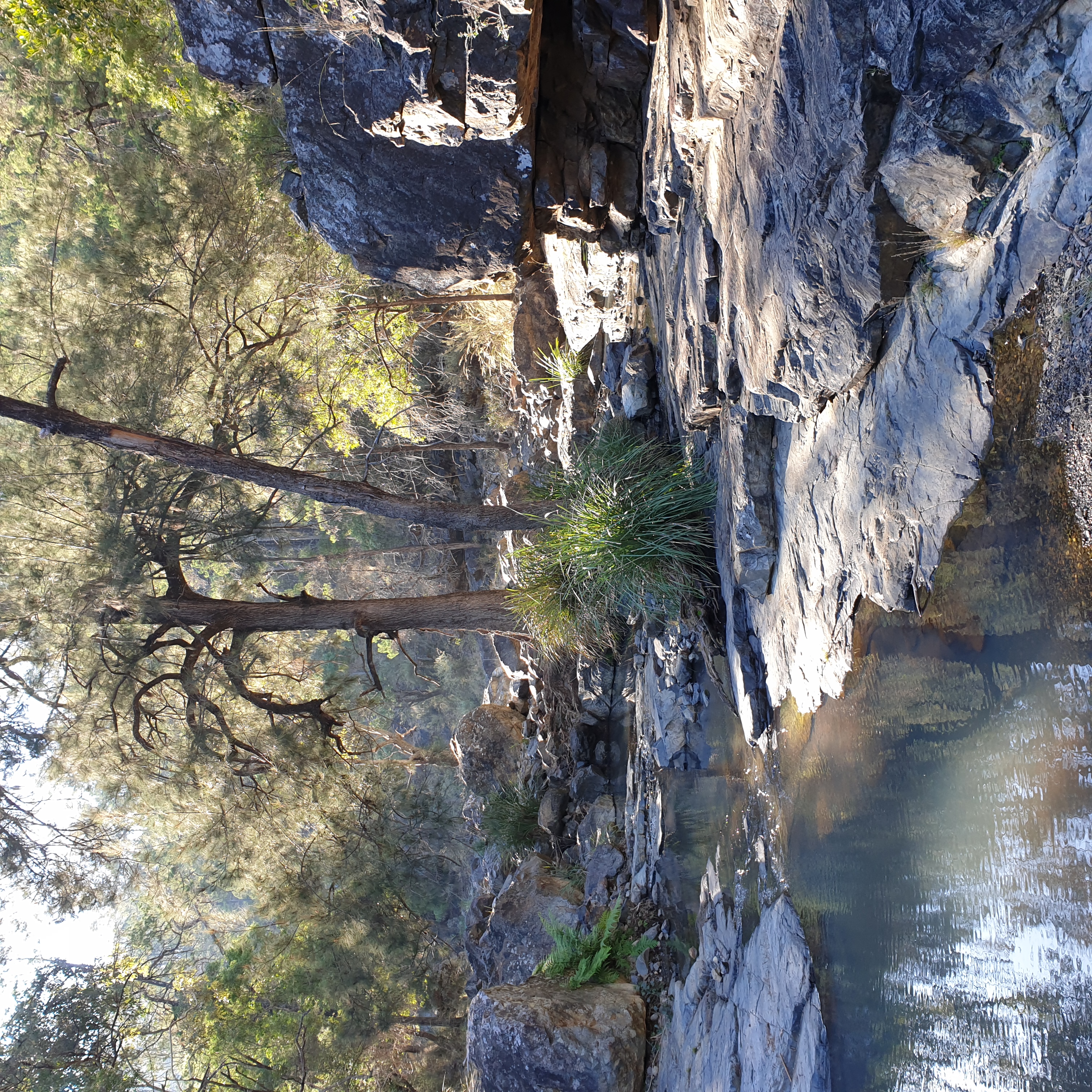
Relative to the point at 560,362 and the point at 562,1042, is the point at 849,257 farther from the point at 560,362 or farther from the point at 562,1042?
the point at 562,1042

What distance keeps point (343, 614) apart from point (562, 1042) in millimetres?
3763

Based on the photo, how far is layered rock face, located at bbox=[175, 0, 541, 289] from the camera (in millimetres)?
4754

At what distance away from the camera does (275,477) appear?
6676mm

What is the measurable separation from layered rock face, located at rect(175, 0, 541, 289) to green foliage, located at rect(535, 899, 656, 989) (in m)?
5.22

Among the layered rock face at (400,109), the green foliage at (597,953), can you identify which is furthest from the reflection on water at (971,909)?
the layered rock face at (400,109)

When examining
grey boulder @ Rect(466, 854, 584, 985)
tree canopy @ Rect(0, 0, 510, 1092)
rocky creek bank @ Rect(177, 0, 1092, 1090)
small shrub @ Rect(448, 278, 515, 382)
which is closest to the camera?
rocky creek bank @ Rect(177, 0, 1092, 1090)

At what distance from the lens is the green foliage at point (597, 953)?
214 inches

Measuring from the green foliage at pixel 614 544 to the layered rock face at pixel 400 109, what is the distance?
2.00 meters

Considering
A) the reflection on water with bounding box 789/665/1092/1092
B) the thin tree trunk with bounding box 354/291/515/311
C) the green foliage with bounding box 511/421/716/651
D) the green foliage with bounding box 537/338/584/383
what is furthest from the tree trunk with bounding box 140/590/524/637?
the reflection on water with bounding box 789/665/1092/1092

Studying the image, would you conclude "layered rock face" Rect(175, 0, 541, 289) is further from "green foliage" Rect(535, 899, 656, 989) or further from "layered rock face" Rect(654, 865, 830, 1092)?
"green foliage" Rect(535, 899, 656, 989)

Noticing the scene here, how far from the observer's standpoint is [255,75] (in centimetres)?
550

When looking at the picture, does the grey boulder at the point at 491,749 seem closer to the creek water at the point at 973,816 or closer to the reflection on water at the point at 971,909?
the creek water at the point at 973,816

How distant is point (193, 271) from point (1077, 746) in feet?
29.9

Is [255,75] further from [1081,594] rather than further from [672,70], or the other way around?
[1081,594]
